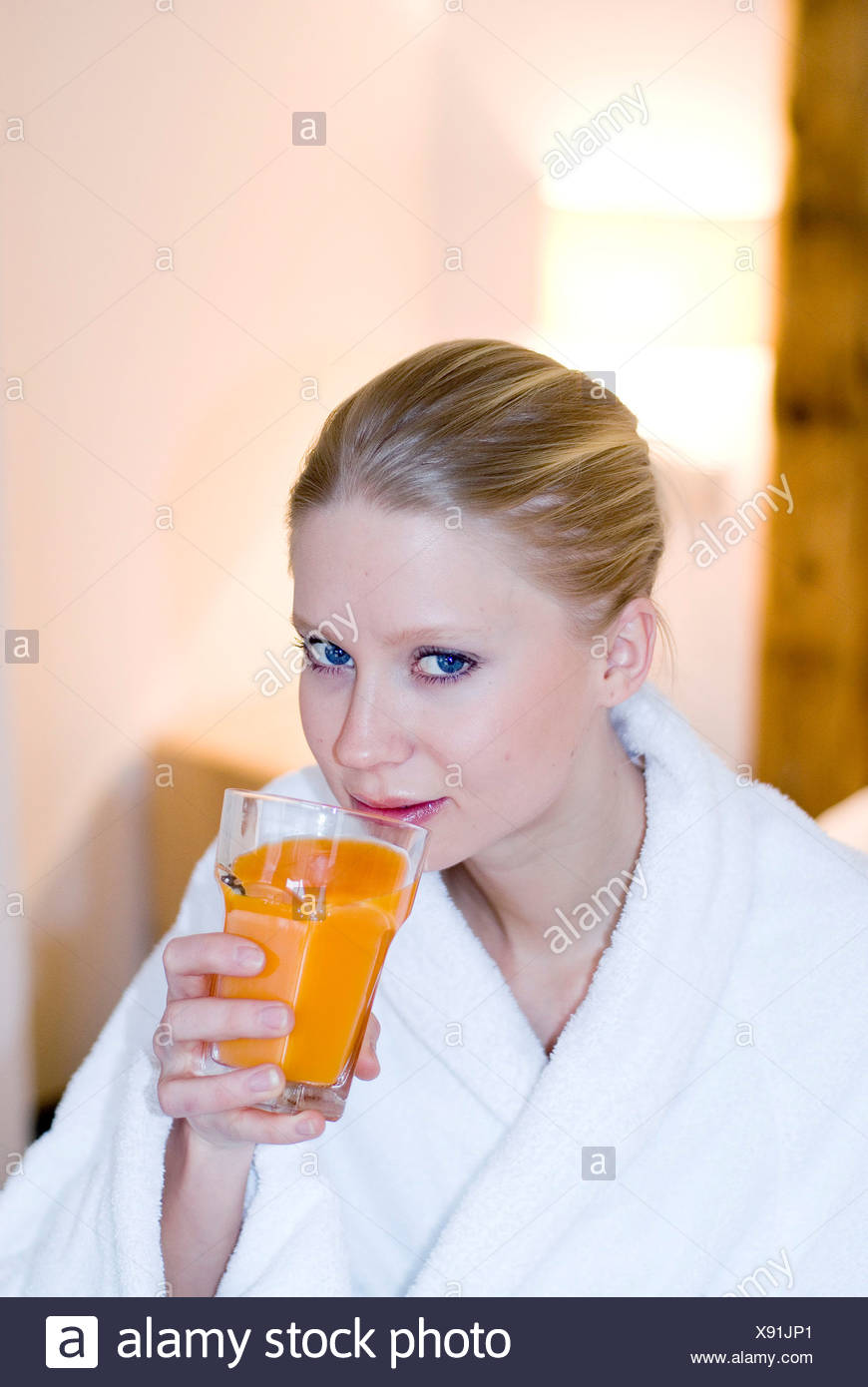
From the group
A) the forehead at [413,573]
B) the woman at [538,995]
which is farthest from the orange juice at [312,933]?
the forehead at [413,573]

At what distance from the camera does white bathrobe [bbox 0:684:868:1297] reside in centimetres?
101

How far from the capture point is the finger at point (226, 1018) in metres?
0.78

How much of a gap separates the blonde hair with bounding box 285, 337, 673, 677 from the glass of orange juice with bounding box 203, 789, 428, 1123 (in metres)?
0.30

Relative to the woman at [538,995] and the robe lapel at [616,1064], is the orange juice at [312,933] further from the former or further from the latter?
the robe lapel at [616,1064]

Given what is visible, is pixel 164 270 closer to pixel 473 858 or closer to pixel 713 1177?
pixel 473 858

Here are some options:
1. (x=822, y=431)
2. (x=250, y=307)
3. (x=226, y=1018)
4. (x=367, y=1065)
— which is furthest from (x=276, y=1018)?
(x=822, y=431)

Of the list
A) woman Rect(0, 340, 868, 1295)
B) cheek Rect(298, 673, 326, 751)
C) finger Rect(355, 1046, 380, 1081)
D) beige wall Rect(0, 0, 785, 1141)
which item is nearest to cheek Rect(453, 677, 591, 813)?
woman Rect(0, 340, 868, 1295)

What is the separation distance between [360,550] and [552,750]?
24cm

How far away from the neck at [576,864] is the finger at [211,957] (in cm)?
39

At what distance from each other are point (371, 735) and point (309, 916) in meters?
0.20

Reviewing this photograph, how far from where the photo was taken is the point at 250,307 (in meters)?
2.15

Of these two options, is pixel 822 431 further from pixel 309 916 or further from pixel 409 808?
pixel 309 916

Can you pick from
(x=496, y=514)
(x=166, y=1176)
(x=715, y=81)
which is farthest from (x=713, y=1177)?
(x=715, y=81)
